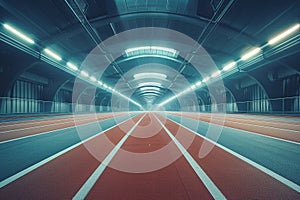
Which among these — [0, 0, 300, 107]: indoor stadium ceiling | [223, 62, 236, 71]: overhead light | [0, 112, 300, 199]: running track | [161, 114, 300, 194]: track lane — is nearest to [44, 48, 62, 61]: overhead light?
[0, 0, 300, 107]: indoor stadium ceiling

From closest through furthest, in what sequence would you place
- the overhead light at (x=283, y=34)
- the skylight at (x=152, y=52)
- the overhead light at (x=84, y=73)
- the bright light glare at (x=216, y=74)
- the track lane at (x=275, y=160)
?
the track lane at (x=275, y=160), the overhead light at (x=283, y=34), the skylight at (x=152, y=52), the overhead light at (x=84, y=73), the bright light glare at (x=216, y=74)

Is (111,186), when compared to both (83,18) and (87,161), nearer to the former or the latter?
(87,161)

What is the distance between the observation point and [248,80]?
28.9 m

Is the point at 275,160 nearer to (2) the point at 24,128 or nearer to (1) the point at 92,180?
(1) the point at 92,180

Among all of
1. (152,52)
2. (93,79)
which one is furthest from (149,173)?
(93,79)

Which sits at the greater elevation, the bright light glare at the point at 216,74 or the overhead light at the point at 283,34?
the overhead light at the point at 283,34

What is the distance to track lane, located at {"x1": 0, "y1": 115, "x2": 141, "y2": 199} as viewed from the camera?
2.72 m

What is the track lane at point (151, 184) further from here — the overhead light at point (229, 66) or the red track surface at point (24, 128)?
the overhead light at point (229, 66)

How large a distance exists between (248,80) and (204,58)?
8084 mm

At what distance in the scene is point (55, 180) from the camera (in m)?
3.25

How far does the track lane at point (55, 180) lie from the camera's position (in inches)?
107

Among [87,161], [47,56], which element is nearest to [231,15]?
[87,161]

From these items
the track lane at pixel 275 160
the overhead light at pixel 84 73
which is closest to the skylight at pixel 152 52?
the overhead light at pixel 84 73

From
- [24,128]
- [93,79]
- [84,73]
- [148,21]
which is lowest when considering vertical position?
[24,128]
